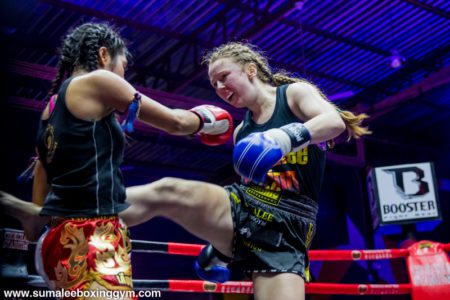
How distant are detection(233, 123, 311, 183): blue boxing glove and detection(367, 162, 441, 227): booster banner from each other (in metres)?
5.41

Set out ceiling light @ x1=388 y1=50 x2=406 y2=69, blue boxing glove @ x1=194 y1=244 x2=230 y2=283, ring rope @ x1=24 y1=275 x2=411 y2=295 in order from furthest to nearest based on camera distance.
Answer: ceiling light @ x1=388 y1=50 x2=406 y2=69
ring rope @ x1=24 y1=275 x2=411 y2=295
blue boxing glove @ x1=194 y1=244 x2=230 y2=283

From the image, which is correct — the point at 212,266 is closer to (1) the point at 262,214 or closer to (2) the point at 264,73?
(1) the point at 262,214

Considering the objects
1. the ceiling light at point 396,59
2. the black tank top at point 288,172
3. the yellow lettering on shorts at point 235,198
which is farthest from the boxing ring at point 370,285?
the ceiling light at point 396,59

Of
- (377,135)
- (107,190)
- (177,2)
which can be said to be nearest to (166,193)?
(107,190)

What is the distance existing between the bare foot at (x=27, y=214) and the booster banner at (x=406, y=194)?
5835mm

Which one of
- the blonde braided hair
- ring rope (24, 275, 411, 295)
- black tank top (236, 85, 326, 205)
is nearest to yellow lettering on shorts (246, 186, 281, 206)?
black tank top (236, 85, 326, 205)

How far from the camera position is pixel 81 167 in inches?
56.0

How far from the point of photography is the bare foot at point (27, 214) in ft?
4.91

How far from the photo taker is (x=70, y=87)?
145cm

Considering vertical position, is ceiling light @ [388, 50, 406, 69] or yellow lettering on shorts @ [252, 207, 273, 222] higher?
ceiling light @ [388, 50, 406, 69]

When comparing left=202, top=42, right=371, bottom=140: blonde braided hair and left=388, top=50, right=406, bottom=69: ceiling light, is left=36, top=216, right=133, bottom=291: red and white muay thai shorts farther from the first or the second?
left=388, top=50, right=406, bottom=69: ceiling light

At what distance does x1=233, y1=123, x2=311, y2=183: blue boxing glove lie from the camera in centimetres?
165

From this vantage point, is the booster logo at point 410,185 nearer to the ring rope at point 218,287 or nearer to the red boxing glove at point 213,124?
the ring rope at point 218,287

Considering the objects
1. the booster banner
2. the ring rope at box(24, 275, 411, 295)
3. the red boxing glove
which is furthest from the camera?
Result: the booster banner
